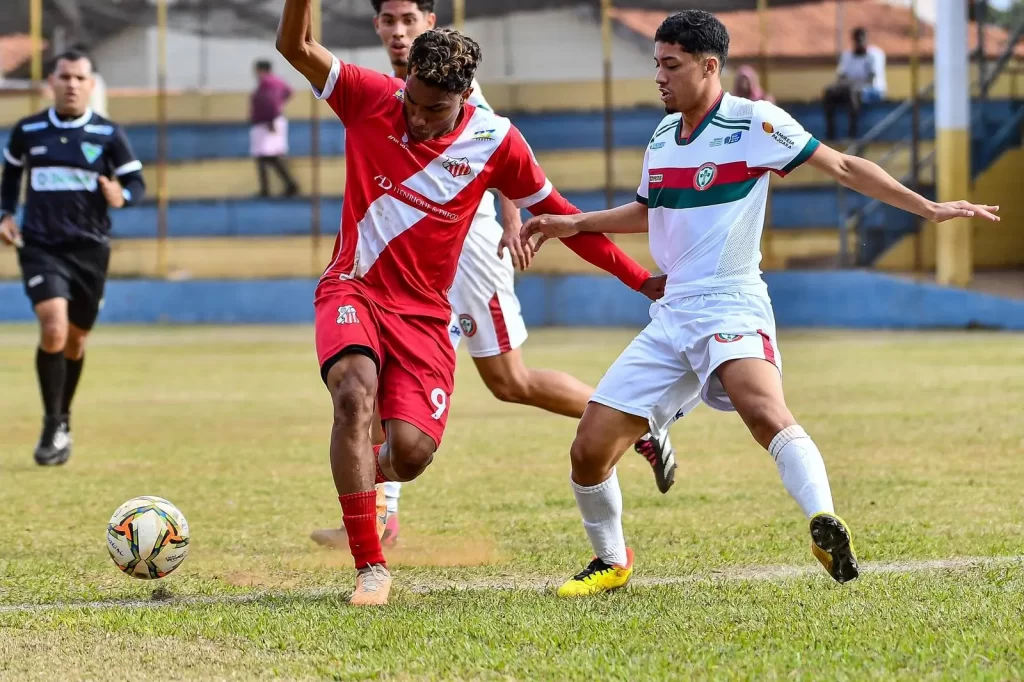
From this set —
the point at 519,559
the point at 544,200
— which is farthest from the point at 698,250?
the point at 519,559

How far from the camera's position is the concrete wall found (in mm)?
21891

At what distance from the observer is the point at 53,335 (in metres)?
9.12

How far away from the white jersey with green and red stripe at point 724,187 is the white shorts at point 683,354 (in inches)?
3.0

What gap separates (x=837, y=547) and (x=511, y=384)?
2.96m

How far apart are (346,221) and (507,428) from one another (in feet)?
17.6

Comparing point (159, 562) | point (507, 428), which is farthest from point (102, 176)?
point (159, 562)

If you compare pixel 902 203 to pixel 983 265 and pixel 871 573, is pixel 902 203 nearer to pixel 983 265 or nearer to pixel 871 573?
pixel 871 573

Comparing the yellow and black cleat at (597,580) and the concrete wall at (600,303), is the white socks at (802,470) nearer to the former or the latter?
the yellow and black cleat at (597,580)

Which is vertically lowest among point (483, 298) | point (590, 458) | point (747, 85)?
point (590, 458)

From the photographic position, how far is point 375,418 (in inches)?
252

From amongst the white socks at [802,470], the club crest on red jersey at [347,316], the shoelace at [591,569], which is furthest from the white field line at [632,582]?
the club crest on red jersey at [347,316]

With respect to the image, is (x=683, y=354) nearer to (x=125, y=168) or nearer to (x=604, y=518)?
(x=604, y=518)

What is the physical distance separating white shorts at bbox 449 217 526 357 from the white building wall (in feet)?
54.7

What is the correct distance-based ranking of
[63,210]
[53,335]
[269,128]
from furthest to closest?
[269,128] → [63,210] → [53,335]
